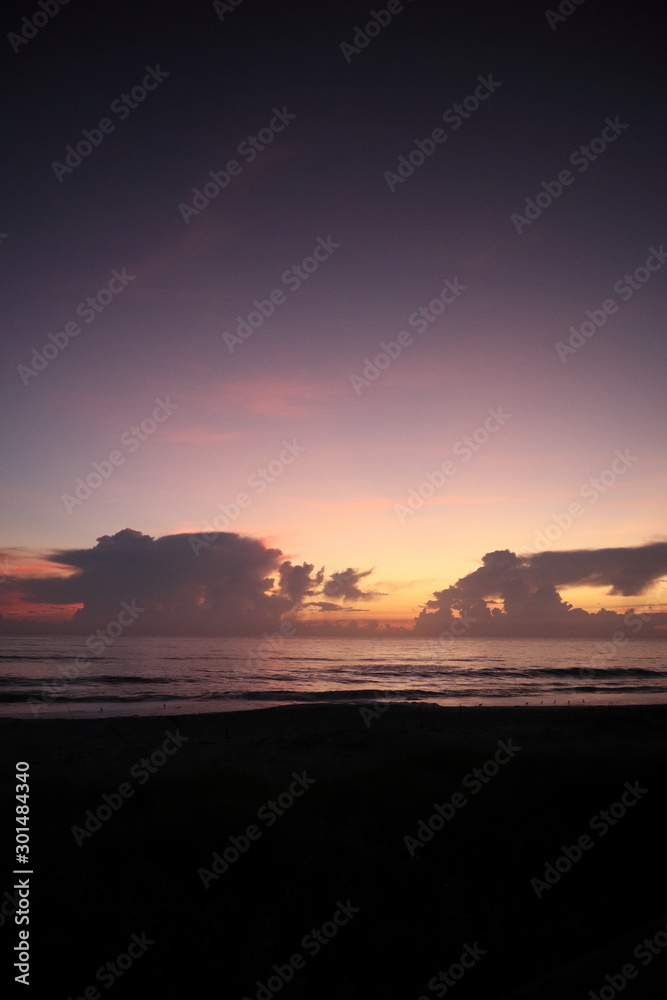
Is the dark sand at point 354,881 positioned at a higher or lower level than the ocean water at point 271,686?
higher

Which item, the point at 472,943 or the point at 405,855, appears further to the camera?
the point at 405,855

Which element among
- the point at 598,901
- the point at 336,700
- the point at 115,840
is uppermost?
the point at 115,840

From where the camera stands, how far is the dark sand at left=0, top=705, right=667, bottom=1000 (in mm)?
6656

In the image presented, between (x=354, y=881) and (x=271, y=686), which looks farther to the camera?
(x=271, y=686)

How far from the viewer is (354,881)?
841 centimetres

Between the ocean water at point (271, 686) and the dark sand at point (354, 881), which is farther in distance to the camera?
the ocean water at point (271, 686)

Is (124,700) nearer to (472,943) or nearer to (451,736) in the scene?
(451,736)

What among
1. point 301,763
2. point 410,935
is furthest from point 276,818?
point 301,763

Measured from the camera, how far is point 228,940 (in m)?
7.25

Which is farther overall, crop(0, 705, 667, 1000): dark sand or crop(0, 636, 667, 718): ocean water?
crop(0, 636, 667, 718): ocean water

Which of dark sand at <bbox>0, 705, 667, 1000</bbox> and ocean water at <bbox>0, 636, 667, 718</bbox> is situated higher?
dark sand at <bbox>0, 705, 667, 1000</bbox>

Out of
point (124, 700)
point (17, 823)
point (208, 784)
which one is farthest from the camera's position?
point (124, 700)

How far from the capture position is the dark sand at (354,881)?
6656 millimetres

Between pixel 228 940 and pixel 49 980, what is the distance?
7.05ft
